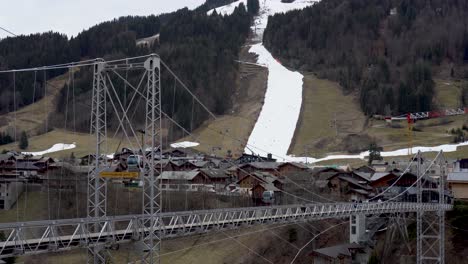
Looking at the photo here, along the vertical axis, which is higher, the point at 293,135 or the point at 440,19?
the point at 440,19

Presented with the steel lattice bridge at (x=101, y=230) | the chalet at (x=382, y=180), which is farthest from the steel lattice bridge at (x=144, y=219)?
the chalet at (x=382, y=180)

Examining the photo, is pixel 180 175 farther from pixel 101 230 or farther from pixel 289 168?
pixel 101 230

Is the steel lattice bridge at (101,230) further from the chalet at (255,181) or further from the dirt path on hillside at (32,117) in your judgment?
the dirt path on hillside at (32,117)

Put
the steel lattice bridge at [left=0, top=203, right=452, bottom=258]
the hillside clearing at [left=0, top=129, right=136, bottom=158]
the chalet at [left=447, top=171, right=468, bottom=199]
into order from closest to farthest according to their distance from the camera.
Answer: the steel lattice bridge at [left=0, top=203, right=452, bottom=258], the chalet at [left=447, top=171, right=468, bottom=199], the hillside clearing at [left=0, top=129, right=136, bottom=158]

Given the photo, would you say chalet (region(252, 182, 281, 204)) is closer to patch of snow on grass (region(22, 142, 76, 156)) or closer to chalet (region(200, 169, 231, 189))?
chalet (region(200, 169, 231, 189))

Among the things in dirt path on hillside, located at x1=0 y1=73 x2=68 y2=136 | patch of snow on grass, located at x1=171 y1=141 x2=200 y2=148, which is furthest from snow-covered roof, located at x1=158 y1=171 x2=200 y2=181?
dirt path on hillside, located at x1=0 y1=73 x2=68 y2=136

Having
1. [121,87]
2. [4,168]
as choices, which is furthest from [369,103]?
[4,168]

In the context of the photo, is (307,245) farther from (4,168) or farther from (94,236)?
(4,168)

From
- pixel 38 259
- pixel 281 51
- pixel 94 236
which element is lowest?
pixel 38 259
